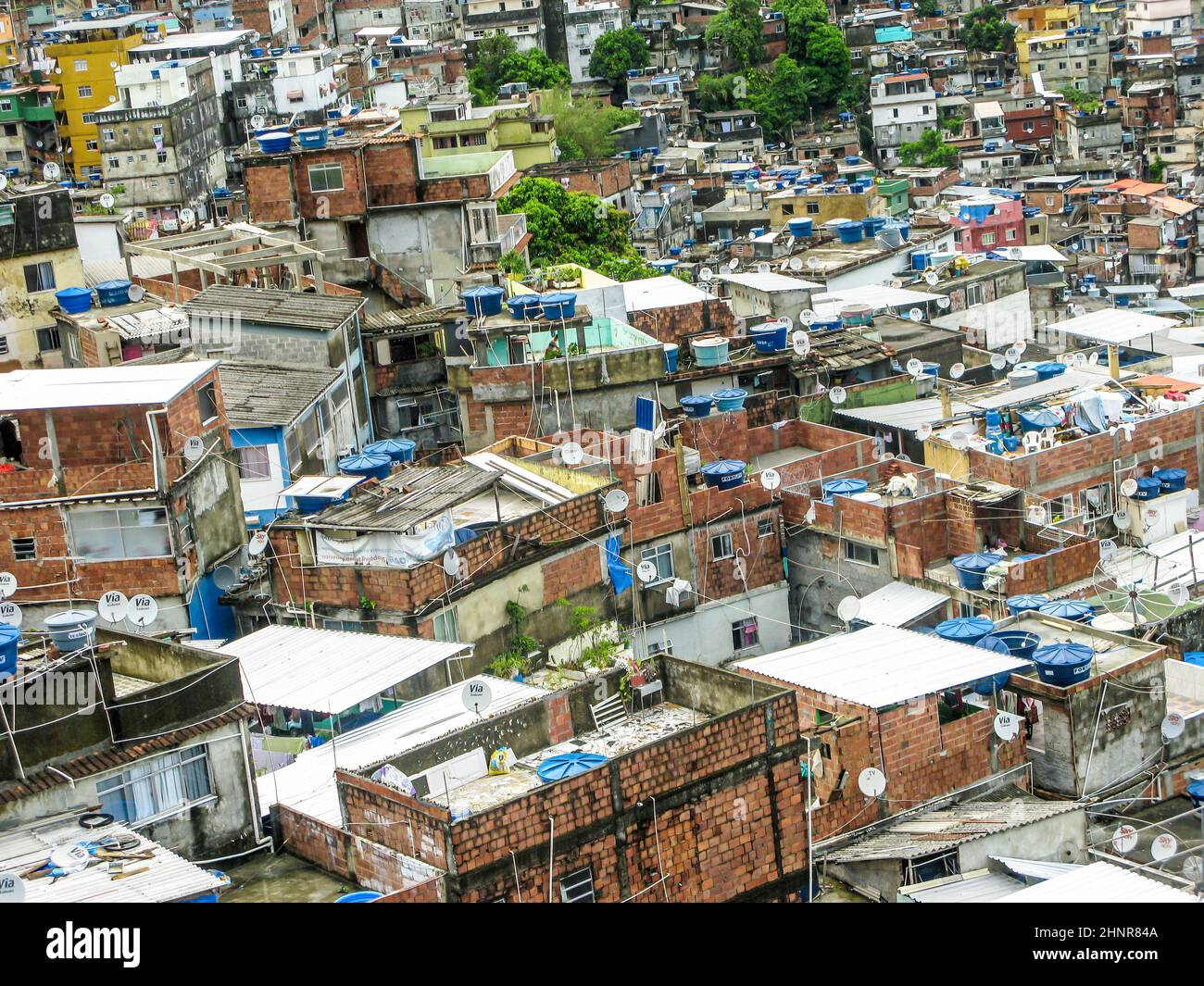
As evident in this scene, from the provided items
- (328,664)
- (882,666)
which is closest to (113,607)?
(328,664)

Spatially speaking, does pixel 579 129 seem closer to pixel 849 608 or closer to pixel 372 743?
pixel 849 608

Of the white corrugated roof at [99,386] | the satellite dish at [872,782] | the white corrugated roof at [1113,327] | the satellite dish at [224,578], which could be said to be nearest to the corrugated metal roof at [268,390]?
the white corrugated roof at [99,386]


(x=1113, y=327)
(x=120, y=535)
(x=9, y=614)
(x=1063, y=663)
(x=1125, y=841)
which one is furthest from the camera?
(x=1113, y=327)

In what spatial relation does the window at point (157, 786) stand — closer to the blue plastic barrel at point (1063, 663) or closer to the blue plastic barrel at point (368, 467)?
the blue plastic barrel at point (368, 467)

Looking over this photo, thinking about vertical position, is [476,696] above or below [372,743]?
above

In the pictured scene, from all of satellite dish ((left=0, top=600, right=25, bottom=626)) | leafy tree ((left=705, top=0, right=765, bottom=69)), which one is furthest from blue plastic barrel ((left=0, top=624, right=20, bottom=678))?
leafy tree ((left=705, top=0, right=765, bottom=69))
